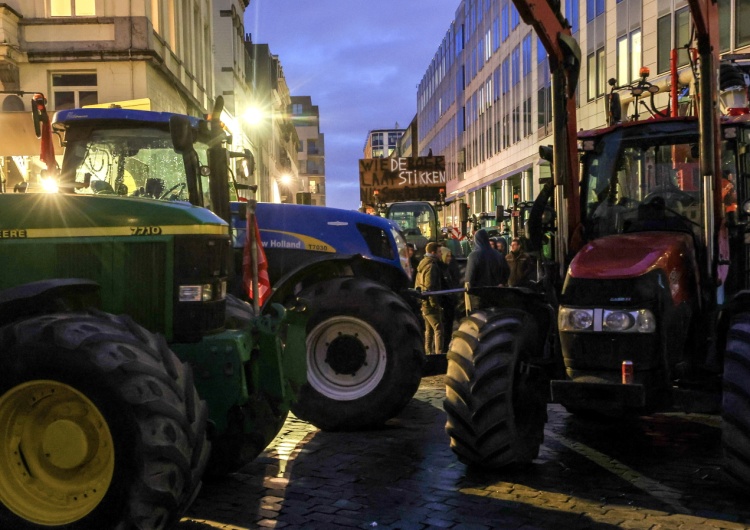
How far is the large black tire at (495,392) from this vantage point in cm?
619

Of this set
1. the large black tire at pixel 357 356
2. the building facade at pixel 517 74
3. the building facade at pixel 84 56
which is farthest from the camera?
the building facade at pixel 517 74

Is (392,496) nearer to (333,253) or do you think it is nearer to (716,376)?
(716,376)

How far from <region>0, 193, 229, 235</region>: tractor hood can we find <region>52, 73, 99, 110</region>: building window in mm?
18523

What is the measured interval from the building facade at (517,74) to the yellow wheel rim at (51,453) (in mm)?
12423

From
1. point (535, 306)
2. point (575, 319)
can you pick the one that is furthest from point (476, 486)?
point (535, 306)

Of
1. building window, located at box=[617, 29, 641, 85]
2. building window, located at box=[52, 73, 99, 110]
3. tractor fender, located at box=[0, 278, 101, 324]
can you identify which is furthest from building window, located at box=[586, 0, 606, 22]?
tractor fender, located at box=[0, 278, 101, 324]

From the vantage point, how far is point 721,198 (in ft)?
21.9

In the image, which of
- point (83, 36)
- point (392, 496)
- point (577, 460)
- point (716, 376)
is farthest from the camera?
point (83, 36)

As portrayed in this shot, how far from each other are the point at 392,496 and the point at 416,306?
407 centimetres

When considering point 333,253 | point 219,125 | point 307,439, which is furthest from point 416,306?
point 219,125

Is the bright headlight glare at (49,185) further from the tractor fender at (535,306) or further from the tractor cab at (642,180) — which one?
the tractor cab at (642,180)

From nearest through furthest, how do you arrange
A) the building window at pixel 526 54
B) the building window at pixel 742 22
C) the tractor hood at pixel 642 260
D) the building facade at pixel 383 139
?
the tractor hood at pixel 642 260 < the building window at pixel 742 22 < the building window at pixel 526 54 < the building facade at pixel 383 139

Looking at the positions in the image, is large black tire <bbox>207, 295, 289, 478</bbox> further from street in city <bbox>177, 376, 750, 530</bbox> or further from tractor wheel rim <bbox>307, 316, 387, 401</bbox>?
tractor wheel rim <bbox>307, 316, 387, 401</bbox>

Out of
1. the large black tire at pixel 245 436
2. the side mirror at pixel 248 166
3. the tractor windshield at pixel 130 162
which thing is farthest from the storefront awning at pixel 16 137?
the large black tire at pixel 245 436
